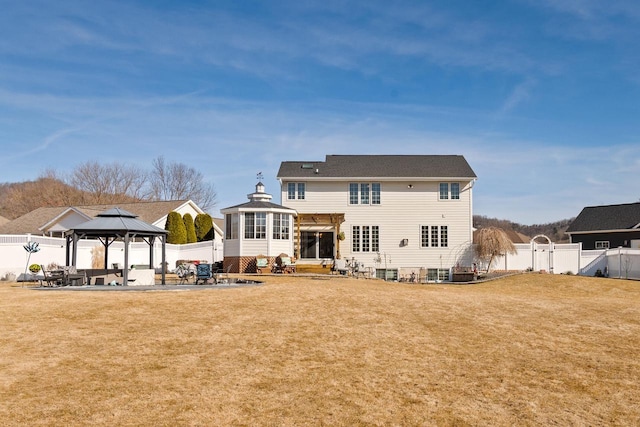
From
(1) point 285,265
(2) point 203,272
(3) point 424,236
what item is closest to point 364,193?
(3) point 424,236

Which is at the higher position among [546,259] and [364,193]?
[364,193]

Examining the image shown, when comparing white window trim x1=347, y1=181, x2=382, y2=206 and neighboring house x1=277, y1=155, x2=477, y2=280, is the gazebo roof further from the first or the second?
white window trim x1=347, y1=181, x2=382, y2=206

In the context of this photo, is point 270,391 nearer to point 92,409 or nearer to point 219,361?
point 219,361

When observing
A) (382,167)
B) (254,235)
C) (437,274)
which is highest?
(382,167)

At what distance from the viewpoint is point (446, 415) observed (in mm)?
8070

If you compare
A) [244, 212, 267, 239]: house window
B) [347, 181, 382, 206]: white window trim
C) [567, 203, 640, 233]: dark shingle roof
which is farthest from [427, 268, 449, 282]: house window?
[567, 203, 640, 233]: dark shingle roof

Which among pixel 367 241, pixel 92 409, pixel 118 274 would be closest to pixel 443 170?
pixel 367 241

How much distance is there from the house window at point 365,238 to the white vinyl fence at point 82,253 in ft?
27.1

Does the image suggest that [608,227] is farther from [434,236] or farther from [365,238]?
[365,238]

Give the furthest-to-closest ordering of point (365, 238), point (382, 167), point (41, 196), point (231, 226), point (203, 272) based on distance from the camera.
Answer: point (41, 196)
point (382, 167)
point (365, 238)
point (231, 226)
point (203, 272)

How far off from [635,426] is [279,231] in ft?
79.4

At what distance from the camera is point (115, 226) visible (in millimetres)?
20344

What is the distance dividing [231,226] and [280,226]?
9.11 feet

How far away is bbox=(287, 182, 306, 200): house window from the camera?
34719mm
